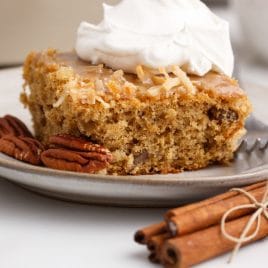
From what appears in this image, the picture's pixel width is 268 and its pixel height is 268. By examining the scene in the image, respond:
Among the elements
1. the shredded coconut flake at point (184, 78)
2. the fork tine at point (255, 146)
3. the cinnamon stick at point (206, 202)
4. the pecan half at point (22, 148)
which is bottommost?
the fork tine at point (255, 146)

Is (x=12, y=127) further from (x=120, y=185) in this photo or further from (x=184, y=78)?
(x=120, y=185)

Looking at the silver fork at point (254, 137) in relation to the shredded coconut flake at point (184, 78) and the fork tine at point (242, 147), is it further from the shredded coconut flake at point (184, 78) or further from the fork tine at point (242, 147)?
the shredded coconut flake at point (184, 78)

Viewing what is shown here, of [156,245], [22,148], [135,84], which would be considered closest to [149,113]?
[135,84]

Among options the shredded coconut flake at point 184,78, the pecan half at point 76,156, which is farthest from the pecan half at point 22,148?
the shredded coconut flake at point 184,78

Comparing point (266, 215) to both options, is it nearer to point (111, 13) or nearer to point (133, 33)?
point (133, 33)

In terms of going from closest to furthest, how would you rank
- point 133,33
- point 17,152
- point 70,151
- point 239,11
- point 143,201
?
point 143,201
point 70,151
point 17,152
point 133,33
point 239,11

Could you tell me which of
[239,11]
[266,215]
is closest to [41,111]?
[266,215]
